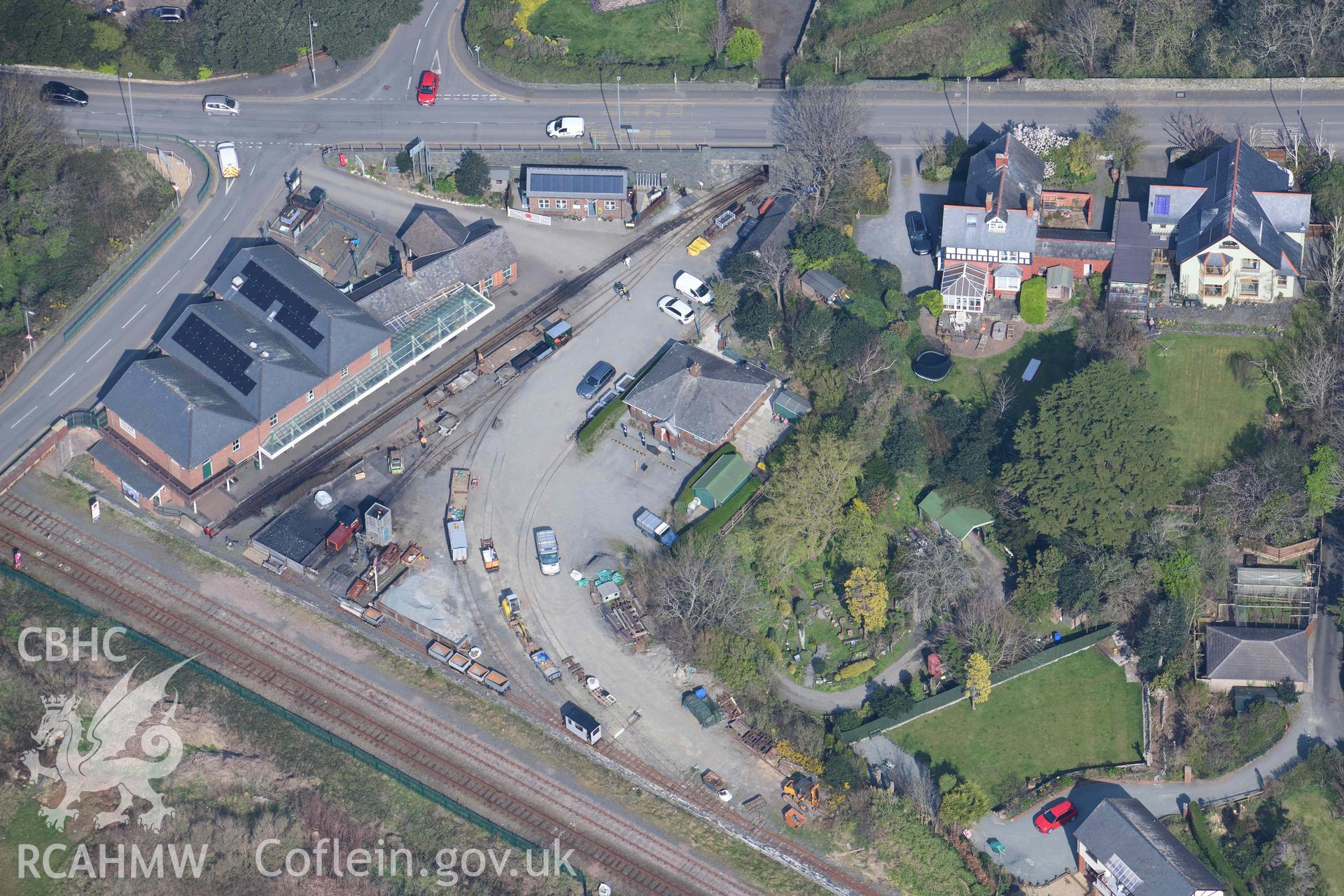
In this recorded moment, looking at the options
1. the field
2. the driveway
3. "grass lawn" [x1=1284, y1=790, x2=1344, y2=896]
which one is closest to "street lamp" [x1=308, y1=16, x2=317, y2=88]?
the field

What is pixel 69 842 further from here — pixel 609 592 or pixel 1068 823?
pixel 1068 823

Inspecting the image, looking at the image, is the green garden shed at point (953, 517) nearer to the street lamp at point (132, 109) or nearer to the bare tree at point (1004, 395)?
the bare tree at point (1004, 395)

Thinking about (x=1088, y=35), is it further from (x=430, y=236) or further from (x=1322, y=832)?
(x=1322, y=832)

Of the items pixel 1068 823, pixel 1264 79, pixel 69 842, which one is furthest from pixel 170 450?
pixel 1264 79

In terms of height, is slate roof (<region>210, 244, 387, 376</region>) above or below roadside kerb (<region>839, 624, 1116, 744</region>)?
above

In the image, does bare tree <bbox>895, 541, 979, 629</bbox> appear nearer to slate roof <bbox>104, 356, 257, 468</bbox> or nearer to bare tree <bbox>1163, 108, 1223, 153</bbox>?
bare tree <bbox>1163, 108, 1223, 153</bbox>

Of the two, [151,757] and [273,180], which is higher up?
[273,180]

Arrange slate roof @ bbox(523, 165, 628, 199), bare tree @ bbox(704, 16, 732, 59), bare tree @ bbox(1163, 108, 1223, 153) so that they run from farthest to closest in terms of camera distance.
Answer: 1. bare tree @ bbox(704, 16, 732, 59)
2. slate roof @ bbox(523, 165, 628, 199)
3. bare tree @ bbox(1163, 108, 1223, 153)

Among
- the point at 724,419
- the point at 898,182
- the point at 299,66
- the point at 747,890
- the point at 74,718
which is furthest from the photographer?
the point at 299,66

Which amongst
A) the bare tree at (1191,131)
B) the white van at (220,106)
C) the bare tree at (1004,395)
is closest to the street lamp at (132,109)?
the white van at (220,106)
